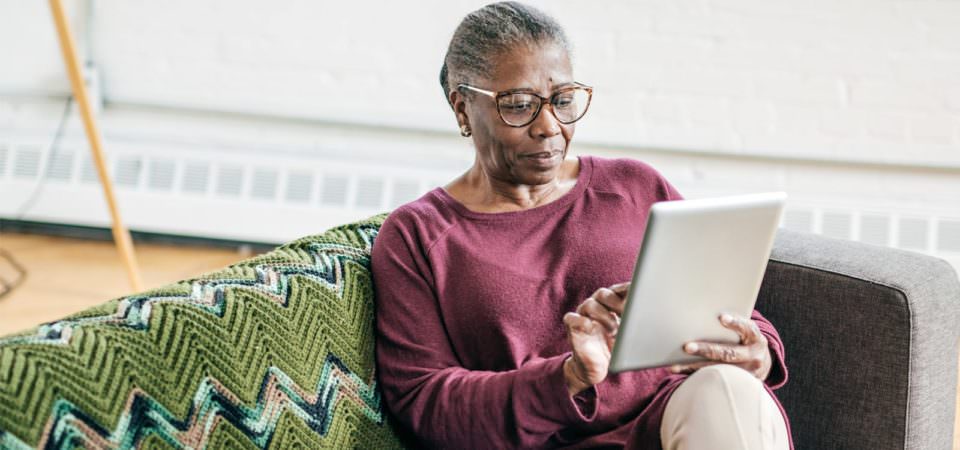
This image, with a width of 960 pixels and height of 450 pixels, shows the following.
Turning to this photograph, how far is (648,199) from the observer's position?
1471 millimetres

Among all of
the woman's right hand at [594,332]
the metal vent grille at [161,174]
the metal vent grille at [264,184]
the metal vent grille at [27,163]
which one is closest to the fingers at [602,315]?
the woman's right hand at [594,332]

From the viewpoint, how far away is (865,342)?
144 cm

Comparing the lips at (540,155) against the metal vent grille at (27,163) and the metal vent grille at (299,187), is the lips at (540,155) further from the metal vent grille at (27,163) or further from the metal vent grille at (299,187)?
the metal vent grille at (27,163)

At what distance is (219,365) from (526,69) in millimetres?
539

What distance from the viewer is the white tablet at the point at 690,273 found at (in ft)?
3.47

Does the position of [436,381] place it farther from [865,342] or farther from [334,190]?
[334,190]

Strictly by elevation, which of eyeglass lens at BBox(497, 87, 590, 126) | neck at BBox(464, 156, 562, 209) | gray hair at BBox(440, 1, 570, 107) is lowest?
neck at BBox(464, 156, 562, 209)

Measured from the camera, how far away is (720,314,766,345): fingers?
3.89ft

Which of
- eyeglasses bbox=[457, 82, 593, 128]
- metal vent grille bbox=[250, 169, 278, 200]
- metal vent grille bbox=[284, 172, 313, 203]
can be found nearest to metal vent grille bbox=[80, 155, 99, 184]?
metal vent grille bbox=[250, 169, 278, 200]

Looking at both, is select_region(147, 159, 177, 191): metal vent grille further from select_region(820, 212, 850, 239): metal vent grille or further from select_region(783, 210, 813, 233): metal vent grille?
select_region(820, 212, 850, 239): metal vent grille

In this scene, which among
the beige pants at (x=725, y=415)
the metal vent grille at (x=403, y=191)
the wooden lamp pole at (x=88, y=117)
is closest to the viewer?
the beige pants at (x=725, y=415)

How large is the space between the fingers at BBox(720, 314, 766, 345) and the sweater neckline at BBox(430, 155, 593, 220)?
32cm

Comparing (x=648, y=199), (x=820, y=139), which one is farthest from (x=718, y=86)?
(x=648, y=199)

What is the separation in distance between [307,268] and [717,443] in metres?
0.55
